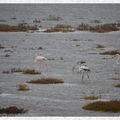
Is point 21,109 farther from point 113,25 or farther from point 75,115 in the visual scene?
point 113,25

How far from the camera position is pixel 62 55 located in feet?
43.7

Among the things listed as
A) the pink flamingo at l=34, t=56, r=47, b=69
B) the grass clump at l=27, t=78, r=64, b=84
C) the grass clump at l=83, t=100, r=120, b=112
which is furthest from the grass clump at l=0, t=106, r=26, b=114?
the grass clump at l=83, t=100, r=120, b=112

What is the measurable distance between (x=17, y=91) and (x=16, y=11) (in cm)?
116

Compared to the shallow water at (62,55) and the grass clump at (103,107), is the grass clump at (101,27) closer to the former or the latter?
the shallow water at (62,55)

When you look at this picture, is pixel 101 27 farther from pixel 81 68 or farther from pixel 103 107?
pixel 103 107

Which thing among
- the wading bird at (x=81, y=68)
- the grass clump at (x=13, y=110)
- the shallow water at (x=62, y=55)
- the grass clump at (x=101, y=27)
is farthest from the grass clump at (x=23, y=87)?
the grass clump at (x=101, y=27)

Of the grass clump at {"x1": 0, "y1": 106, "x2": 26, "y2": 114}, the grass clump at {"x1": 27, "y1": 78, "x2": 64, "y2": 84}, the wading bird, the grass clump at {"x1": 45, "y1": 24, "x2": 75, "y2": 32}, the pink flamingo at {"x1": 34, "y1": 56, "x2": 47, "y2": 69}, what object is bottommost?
the grass clump at {"x1": 0, "y1": 106, "x2": 26, "y2": 114}

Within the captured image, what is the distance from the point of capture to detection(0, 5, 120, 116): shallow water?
1303 cm

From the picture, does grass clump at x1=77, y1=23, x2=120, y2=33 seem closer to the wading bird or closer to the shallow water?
the shallow water

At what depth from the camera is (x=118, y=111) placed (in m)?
12.8

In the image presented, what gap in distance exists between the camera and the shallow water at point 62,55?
42.8 feet

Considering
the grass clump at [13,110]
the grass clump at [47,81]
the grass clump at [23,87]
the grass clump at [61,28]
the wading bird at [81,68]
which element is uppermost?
the grass clump at [61,28]

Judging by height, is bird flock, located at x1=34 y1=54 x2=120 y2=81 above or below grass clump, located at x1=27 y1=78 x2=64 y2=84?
above

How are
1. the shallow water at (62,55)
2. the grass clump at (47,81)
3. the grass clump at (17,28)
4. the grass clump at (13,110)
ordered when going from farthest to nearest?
1. the grass clump at (17,28)
2. the grass clump at (47,81)
3. the shallow water at (62,55)
4. the grass clump at (13,110)
